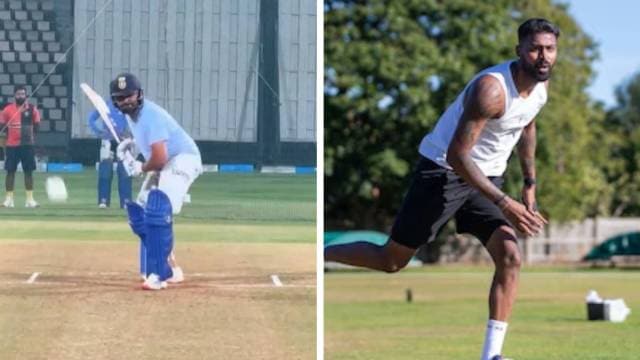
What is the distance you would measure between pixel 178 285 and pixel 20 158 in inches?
46.6

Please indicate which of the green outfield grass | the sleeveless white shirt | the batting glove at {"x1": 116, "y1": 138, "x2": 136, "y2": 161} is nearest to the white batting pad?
the green outfield grass

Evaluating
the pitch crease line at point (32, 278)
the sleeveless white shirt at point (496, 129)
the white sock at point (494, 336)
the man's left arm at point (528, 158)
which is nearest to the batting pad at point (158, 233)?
the pitch crease line at point (32, 278)

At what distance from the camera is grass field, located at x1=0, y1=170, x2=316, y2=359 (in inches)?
351

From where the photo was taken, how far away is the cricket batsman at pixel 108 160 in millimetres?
9148

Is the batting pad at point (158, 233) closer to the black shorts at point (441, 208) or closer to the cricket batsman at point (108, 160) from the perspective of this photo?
the cricket batsman at point (108, 160)

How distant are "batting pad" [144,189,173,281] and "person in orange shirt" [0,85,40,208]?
682 mm

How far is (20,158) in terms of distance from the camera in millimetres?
9219

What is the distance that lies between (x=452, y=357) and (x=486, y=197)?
9.24 ft

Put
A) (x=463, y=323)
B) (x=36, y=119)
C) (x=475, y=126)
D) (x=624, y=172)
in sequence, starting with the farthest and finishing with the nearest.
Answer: (x=624, y=172) < (x=463, y=323) < (x=36, y=119) < (x=475, y=126)

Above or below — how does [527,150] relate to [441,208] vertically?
above

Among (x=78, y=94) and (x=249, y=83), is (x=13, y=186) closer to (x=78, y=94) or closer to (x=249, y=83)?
(x=78, y=94)

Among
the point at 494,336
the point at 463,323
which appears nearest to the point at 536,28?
the point at 494,336

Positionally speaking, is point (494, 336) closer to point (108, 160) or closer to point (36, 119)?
point (108, 160)

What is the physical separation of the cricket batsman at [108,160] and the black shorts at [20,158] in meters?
0.39
